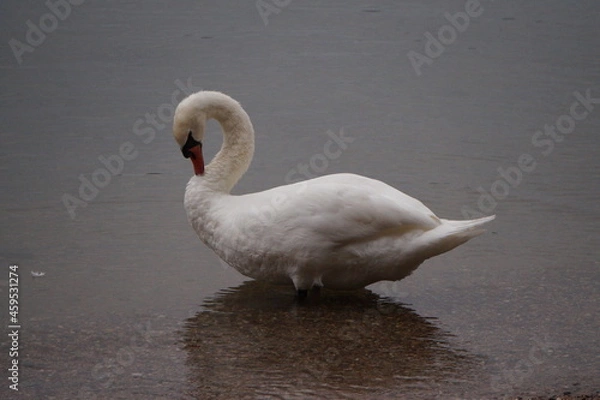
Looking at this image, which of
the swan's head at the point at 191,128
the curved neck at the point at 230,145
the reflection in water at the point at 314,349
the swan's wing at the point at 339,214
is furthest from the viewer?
the curved neck at the point at 230,145

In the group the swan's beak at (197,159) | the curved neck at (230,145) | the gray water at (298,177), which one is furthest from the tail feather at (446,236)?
the swan's beak at (197,159)

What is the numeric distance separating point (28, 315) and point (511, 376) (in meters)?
3.25

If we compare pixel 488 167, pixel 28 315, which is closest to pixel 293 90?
pixel 488 167

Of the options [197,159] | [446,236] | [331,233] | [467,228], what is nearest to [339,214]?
[331,233]

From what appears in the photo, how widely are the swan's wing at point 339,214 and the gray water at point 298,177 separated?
61cm

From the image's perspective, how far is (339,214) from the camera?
6945 millimetres

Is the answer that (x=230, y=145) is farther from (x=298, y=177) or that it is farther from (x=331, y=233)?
(x=298, y=177)

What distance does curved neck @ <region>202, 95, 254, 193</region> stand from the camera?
25.4ft

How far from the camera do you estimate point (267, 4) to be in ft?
59.8

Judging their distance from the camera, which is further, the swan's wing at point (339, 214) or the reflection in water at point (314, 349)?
the swan's wing at point (339, 214)

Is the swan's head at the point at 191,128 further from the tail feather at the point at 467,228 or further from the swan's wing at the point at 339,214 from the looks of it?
the tail feather at the point at 467,228

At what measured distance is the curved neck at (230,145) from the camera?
7.73 metres

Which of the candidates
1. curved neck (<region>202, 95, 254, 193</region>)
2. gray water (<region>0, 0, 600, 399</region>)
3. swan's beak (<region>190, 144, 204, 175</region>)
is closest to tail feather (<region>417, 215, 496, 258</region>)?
gray water (<region>0, 0, 600, 399</region>)

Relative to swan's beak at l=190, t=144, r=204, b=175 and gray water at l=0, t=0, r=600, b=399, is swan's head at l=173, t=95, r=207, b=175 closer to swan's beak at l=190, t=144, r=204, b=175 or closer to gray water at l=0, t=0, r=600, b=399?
swan's beak at l=190, t=144, r=204, b=175
